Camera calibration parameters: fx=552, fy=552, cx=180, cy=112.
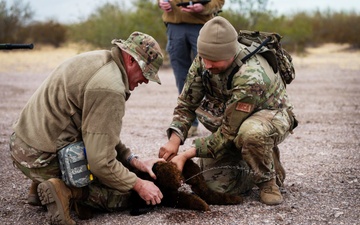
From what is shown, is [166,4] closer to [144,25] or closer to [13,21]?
[144,25]

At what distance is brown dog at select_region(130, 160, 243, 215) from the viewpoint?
373 cm

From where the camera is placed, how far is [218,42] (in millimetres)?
3801

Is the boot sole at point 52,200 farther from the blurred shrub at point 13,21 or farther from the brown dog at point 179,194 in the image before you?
the blurred shrub at point 13,21

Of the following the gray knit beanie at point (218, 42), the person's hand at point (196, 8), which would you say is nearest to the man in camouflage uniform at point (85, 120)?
the gray knit beanie at point (218, 42)

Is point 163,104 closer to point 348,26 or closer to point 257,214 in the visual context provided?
point 257,214

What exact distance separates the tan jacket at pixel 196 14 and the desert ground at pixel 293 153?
52.2 inches

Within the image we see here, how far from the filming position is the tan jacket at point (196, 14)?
611cm

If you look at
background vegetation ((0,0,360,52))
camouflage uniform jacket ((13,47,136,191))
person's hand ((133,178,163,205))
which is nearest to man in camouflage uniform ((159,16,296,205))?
person's hand ((133,178,163,205))

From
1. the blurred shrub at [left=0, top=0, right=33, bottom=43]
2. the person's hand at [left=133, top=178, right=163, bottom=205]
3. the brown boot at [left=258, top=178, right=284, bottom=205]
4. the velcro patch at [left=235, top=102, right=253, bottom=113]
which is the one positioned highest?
the velcro patch at [left=235, top=102, right=253, bottom=113]

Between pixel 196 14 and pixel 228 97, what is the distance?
237 centimetres

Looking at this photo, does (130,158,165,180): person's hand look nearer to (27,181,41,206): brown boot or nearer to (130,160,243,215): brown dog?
(130,160,243,215): brown dog

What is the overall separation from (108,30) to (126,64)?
46.6 feet

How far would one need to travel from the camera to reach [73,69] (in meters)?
3.46

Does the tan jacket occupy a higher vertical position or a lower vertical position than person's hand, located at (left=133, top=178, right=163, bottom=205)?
higher
